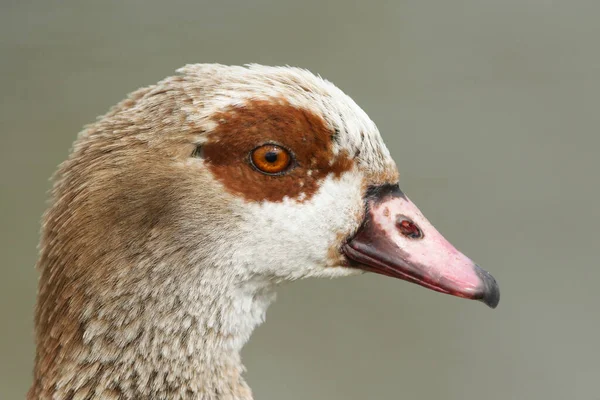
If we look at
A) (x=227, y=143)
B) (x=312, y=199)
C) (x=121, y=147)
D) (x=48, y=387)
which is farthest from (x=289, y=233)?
(x=48, y=387)

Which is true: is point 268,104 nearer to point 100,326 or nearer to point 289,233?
point 289,233

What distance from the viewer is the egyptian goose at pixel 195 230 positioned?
255 cm

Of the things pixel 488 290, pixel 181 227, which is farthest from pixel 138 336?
pixel 488 290

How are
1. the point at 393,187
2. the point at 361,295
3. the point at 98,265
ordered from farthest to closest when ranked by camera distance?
the point at 361,295
the point at 393,187
the point at 98,265

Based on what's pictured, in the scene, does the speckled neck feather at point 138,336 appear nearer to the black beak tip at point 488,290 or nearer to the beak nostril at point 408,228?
the beak nostril at point 408,228

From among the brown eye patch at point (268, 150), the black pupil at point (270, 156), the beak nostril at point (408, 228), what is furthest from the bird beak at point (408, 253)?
the black pupil at point (270, 156)

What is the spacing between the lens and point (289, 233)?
2.65 metres

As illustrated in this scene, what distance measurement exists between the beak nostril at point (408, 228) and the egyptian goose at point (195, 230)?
1 cm

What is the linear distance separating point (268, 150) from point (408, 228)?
49cm

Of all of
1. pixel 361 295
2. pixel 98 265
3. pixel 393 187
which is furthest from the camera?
pixel 361 295

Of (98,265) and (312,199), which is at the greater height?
(312,199)

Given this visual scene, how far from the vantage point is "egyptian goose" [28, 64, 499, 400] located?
2553 millimetres

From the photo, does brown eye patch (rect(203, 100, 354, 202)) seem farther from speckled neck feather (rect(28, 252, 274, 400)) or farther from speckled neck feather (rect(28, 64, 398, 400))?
speckled neck feather (rect(28, 252, 274, 400))

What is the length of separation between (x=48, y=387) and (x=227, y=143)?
861 mm
